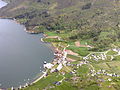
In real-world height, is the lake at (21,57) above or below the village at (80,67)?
above

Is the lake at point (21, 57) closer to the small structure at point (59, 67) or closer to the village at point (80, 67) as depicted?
the village at point (80, 67)

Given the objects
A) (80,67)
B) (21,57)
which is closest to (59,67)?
(80,67)

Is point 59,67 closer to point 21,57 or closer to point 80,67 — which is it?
point 80,67

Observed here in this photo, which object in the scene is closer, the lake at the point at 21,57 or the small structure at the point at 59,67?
the lake at the point at 21,57

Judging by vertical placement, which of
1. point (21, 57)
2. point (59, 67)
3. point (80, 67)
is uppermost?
point (21, 57)

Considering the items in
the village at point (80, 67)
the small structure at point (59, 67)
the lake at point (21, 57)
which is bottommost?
the village at point (80, 67)

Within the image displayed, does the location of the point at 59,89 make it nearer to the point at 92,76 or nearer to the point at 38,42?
the point at 92,76

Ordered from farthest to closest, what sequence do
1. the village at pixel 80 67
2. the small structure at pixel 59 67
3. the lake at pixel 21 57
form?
the small structure at pixel 59 67 < the lake at pixel 21 57 < the village at pixel 80 67

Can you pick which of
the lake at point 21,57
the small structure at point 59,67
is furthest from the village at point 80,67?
the lake at point 21,57

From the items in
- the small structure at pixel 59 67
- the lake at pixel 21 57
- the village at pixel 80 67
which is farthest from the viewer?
the small structure at pixel 59 67
